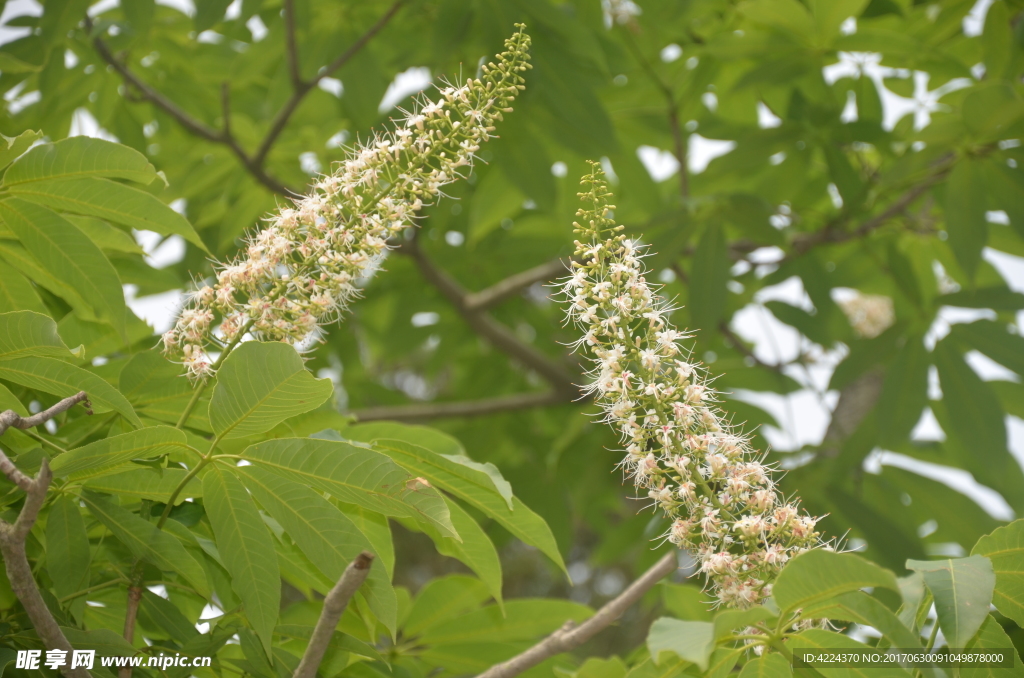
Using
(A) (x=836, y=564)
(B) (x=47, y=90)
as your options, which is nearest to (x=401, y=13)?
(B) (x=47, y=90)

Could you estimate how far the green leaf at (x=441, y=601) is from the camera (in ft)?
6.70

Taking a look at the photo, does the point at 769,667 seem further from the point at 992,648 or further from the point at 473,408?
the point at 473,408

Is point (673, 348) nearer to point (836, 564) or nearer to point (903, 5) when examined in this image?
point (836, 564)

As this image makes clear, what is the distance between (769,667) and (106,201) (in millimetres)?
1513

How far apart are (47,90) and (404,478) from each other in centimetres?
247

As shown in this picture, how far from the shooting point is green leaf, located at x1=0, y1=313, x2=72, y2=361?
127cm

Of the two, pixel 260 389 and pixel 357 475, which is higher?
pixel 260 389

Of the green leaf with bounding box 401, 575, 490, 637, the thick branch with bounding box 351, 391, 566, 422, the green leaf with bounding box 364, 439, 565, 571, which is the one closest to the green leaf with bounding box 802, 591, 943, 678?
the green leaf with bounding box 364, 439, 565, 571

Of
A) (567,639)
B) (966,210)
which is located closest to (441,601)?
(567,639)

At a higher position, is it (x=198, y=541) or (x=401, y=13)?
(x=401, y=13)

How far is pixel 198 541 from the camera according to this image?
164 cm

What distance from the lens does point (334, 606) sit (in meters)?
1.11

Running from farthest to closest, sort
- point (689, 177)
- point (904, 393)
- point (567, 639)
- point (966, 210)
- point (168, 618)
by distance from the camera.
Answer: point (689, 177)
point (904, 393)
point (966, 210)
point (567, 639)
point (168, 618)

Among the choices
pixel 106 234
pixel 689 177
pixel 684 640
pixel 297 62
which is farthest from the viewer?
pixel 689 177
